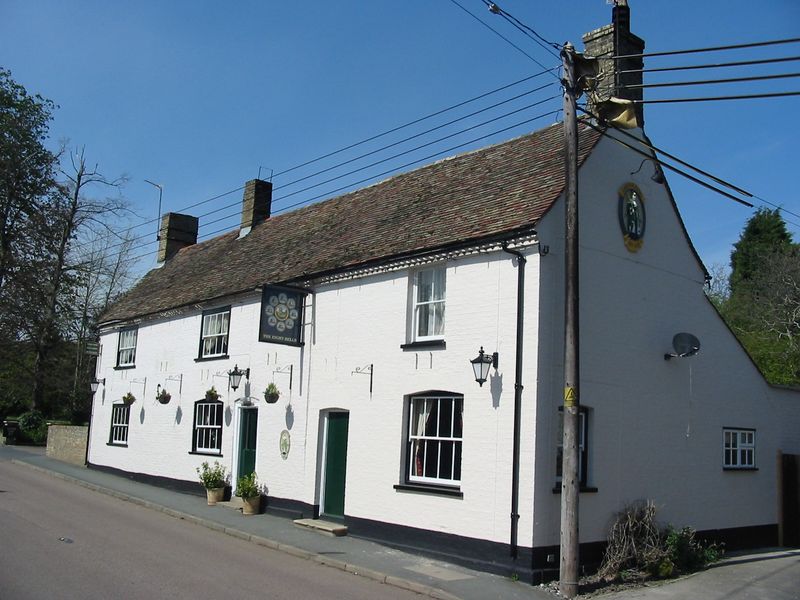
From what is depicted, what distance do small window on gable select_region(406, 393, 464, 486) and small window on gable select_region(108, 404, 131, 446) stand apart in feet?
45.5

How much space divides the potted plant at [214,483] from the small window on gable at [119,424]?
6.70 metres

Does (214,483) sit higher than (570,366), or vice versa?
(570,366)

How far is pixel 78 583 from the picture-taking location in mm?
9359

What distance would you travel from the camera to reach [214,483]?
1878cm

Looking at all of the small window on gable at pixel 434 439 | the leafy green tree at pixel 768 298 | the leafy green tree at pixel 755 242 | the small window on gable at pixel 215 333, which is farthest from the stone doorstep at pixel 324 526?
the leafy green tree at pixel 755 242

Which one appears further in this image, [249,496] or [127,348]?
[127,348]

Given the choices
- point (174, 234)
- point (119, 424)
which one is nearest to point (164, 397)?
point (119, 424)

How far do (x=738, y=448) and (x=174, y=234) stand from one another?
74.9 ft

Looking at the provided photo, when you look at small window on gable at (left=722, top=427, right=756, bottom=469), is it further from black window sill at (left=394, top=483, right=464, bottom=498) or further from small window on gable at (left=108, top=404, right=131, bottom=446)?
small window on gable at (left=108, top=404, right=131, bottom=446)

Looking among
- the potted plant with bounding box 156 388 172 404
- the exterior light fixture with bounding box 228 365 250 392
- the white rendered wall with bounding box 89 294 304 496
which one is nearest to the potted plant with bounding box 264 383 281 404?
the white rendered wall with bounding box 89 294 304 496

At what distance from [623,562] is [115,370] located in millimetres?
19120

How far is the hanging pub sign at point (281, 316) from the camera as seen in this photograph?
54.3 ft

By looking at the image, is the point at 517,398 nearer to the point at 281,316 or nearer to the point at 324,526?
the point at 324,526

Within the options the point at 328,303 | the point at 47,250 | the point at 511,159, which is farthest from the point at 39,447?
the point at 511,159
